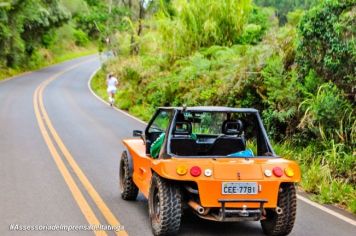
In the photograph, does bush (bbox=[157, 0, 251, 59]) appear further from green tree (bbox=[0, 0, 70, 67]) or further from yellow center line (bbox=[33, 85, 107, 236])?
green tree (bbox=[0, 0, 70, 67])

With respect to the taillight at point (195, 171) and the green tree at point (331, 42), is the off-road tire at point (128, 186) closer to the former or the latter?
the taillight at point (195, 171)

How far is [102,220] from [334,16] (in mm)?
6852

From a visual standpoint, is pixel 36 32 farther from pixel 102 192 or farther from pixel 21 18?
pixel 102 192

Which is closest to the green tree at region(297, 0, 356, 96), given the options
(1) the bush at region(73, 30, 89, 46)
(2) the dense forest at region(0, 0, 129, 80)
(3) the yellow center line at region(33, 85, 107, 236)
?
(3) the yellow center line at region(33, 85, 107, 236)

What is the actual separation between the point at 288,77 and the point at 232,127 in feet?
18.9

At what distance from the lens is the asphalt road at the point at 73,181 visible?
6.66 meters

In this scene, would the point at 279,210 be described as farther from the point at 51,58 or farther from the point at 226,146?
the point at 51,58

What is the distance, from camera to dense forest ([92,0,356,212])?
9859mm

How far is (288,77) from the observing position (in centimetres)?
1266

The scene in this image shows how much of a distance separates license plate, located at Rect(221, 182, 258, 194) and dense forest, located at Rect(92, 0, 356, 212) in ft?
9.09

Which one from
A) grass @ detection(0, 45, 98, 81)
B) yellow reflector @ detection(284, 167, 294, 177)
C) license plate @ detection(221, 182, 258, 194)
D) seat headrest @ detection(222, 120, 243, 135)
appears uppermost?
seat headrest @ detection(222, 120, 243, 135)

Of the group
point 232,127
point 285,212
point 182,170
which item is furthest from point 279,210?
point 232,127

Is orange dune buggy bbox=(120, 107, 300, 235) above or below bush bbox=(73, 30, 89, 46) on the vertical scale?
above

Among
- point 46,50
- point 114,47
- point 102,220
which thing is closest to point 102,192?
point 102,220
